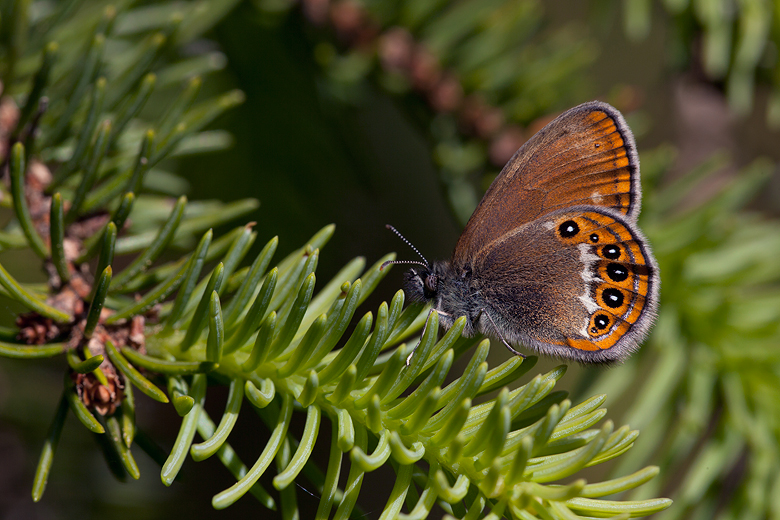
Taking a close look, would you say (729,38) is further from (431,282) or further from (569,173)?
(431,282)

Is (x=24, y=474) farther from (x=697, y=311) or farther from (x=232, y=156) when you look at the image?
(x=697, y=311)

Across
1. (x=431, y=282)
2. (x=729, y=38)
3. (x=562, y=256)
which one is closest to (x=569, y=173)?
(x=562, y=256)

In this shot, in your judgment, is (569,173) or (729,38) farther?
(729,38)

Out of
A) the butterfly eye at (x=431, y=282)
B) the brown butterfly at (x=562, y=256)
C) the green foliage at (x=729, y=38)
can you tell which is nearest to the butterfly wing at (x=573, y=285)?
the brown butterfly at (x=562, y=256)

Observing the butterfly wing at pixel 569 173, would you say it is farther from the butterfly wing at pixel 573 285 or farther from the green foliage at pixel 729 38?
the green foliage at pixel 729 38

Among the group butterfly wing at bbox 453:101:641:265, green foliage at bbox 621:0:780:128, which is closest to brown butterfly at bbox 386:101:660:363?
butterfly wing at bbox 453:101:641:265

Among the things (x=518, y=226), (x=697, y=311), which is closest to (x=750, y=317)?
(x=697, y=311)

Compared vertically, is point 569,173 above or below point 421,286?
above
